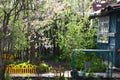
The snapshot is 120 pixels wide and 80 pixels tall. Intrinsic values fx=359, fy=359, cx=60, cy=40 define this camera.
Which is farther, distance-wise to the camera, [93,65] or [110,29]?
[110,29]

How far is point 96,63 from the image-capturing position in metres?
16.8

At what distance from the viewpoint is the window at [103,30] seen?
20.3 m

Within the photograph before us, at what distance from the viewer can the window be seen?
801 inches

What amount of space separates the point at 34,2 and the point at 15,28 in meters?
1.20

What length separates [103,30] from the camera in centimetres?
2145

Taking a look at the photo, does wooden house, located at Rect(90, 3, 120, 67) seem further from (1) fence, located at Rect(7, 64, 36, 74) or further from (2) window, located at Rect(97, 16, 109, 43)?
(1) fence, located at Rect(7, 64, 36, 74)

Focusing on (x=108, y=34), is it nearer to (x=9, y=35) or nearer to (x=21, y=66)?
(x=21, y=66)

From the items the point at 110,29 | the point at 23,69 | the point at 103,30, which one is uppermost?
the point at 110,29

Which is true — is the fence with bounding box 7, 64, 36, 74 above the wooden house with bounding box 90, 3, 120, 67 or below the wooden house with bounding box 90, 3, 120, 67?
below

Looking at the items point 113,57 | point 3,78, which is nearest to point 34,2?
point 3,78

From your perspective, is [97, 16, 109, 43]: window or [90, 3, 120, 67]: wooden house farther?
[97, 16, 109, 43]: window

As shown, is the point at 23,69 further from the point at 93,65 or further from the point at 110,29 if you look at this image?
the point at 110,29

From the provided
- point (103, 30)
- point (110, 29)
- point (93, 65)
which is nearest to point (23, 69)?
point (93, 65)

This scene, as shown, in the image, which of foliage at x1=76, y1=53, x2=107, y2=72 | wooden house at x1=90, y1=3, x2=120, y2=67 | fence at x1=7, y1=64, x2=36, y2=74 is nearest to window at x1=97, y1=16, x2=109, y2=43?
wooden house at x1=90, y1=3, x2=120, y2=67
